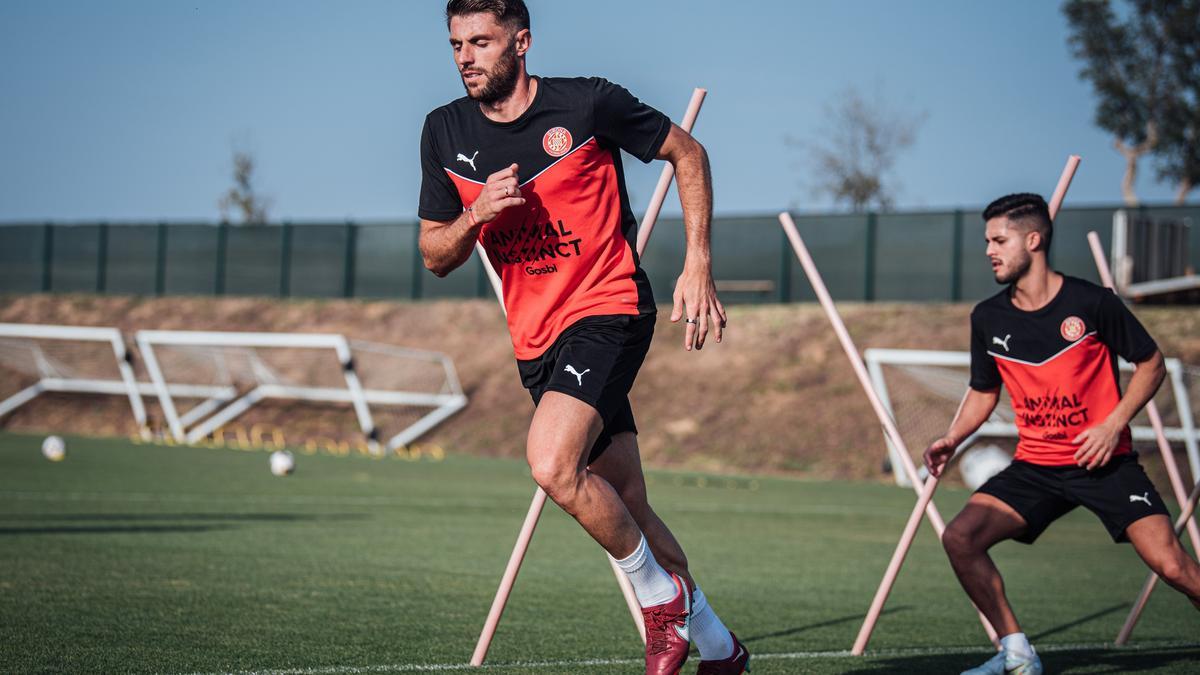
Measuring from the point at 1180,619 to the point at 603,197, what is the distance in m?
5.58

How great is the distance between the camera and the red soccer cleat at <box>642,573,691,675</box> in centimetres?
436

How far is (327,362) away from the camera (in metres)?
33.0

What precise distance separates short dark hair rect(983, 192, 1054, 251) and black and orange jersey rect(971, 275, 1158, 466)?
0.26 meters

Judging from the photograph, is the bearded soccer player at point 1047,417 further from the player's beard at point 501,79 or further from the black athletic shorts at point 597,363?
the player's beard at point 501,79

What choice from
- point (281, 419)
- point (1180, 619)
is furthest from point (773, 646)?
point (281, 419)

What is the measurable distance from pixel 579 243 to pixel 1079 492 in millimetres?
2818

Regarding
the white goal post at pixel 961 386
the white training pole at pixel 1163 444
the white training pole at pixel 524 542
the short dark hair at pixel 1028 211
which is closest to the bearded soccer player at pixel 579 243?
the white training pole at pixel 524 542

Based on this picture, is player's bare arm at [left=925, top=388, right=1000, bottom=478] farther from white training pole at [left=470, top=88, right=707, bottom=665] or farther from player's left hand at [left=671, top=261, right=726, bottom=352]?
player's left hand at [left=671, top=261, right=726, bottom=352]

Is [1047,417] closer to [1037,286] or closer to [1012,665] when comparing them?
[1037,286]

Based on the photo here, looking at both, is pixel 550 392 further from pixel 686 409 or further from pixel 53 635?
pixel 686 409

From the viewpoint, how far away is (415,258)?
3878 centimetres

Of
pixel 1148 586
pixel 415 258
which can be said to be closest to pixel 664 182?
pixel 1148 586

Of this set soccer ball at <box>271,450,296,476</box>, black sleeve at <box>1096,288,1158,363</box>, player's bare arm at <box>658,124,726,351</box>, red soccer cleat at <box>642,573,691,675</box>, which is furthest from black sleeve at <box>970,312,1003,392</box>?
soccer ball at <box>271,450,296,476</box>

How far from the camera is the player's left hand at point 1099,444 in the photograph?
223 inches
